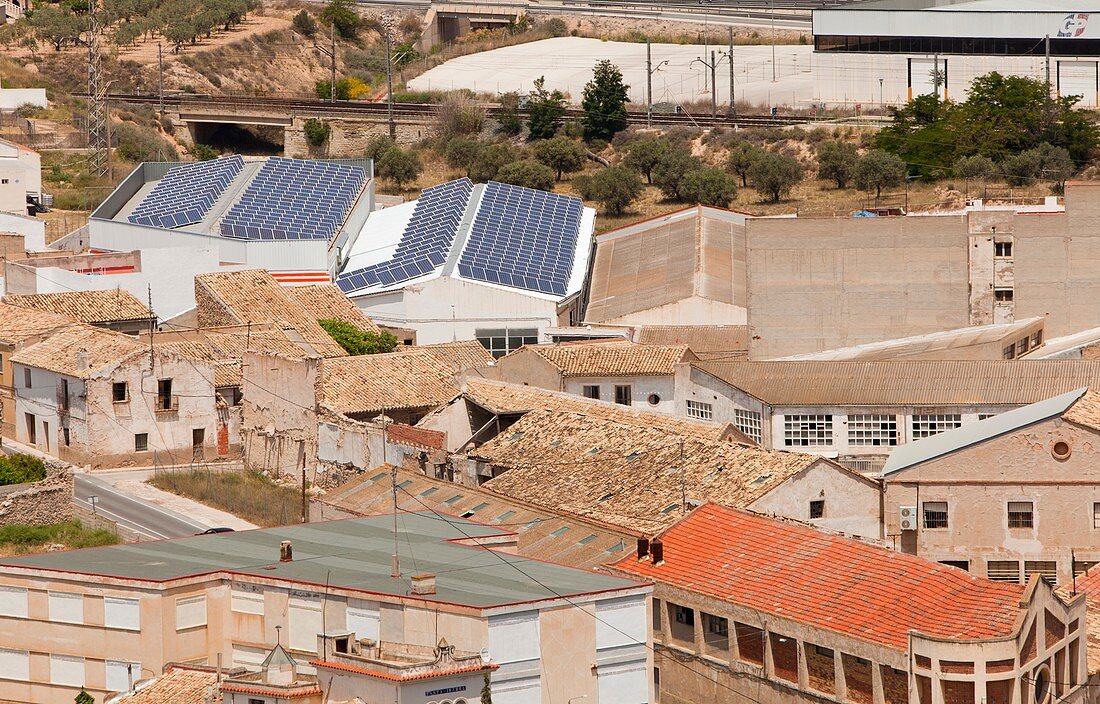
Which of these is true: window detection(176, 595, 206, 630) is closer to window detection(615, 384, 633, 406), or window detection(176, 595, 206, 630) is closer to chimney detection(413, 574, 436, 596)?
chimney detection(413, 574, 436, 596)

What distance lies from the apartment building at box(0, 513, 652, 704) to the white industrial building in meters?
35.1

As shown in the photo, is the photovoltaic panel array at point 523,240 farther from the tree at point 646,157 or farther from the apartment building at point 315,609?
the apartment building at point 315,609

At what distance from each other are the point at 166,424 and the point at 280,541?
2121 centimetres

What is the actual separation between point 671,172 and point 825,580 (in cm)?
7353

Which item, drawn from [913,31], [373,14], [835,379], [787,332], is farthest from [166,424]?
[373,14]

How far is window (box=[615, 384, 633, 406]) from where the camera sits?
6588 cm

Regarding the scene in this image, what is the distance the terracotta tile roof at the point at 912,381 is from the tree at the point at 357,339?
42.0ft

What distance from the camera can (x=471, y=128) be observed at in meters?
131

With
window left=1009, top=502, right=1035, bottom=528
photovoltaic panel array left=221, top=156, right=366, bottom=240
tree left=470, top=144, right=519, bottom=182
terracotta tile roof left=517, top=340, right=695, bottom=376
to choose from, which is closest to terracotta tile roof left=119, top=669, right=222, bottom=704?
window left=1009, top=502, right=1035, bottom=528

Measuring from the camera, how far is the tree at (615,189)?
109 m

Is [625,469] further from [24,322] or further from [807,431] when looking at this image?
[24,322]

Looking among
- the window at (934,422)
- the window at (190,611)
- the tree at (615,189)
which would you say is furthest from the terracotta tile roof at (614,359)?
the tree at (615,189)

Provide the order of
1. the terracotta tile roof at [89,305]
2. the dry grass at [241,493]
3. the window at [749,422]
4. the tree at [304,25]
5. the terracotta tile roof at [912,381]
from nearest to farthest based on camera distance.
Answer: the dry grass at [241,493] < the terracotta tile roof at [912,381] < the window at [749,422] < the terracotta tile roof at [89,305] < the tree at [304,25]

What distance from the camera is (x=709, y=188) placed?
109 metres
